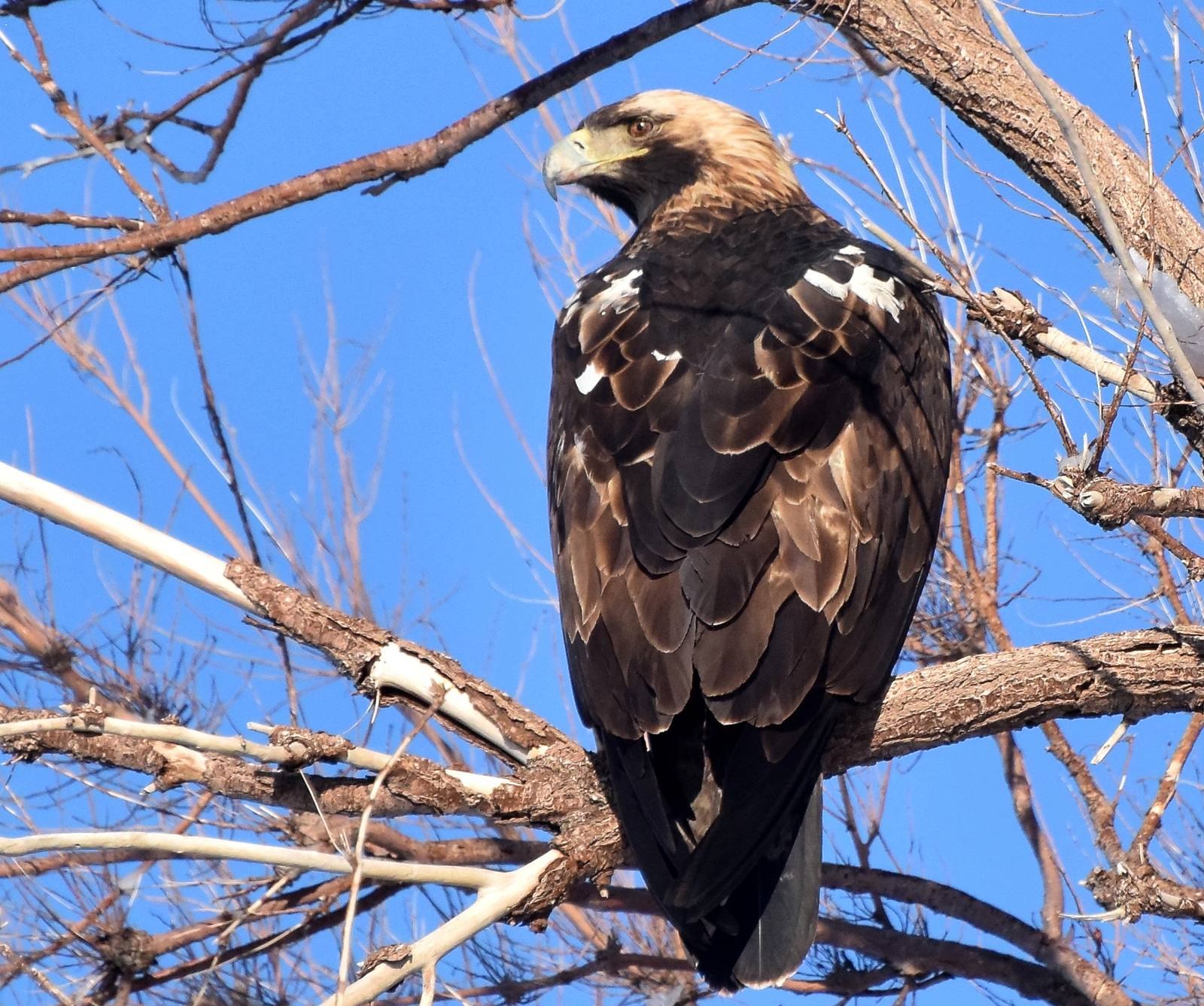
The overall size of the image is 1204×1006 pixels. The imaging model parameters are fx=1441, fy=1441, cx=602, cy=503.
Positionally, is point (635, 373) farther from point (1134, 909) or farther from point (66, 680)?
point (66, 680)

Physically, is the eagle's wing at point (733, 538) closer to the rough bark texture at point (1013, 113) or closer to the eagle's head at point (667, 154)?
the rough bark texture at point (1013, 113)

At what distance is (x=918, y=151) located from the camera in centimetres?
534

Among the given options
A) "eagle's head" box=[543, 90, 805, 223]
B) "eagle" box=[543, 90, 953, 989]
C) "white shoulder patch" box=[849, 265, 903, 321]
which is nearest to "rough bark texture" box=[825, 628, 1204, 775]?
"eagle" box=[543, 90, 953, 989]

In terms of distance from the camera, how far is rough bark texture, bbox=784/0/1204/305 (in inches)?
199

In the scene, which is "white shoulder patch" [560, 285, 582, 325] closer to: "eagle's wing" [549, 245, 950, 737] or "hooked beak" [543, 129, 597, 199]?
"eagle's wing" [549, 245, 950, 737]

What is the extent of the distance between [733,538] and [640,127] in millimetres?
2973

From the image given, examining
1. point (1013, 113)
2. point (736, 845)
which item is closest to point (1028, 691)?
point (736, 845)

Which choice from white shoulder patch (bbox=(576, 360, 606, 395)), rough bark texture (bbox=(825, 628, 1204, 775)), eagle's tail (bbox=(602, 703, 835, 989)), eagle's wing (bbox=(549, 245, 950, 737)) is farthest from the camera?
white shoulder patch (bbox=(576, 360, 606, 395))

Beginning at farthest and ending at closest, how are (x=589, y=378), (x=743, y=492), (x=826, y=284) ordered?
(x=826, y=284)
(x=589, y=378)
(x=743, y=492)

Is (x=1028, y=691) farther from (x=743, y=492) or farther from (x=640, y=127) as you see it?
(x=640, y=127)

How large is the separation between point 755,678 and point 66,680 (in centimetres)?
324

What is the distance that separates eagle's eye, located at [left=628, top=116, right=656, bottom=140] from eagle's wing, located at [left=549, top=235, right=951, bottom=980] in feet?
5.78

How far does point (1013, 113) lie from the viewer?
17.4 feet

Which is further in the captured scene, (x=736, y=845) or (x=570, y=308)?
(x=570, y=308)
